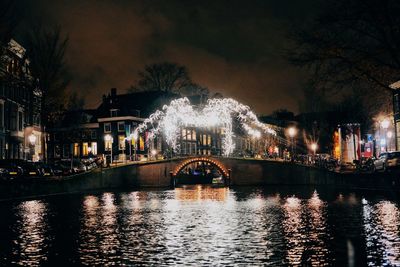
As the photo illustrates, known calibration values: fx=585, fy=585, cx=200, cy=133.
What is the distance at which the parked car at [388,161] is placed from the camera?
46103 millimetres

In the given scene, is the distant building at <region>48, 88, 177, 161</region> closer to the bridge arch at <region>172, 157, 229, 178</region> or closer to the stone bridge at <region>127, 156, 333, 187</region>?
the bridge arch at <region>172, 157, 229, 178</region>

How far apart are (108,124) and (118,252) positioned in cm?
8529

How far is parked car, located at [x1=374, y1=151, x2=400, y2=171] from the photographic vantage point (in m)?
46.1

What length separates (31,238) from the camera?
18125 mm

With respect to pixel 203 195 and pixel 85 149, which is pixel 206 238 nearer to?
pixel 203 195

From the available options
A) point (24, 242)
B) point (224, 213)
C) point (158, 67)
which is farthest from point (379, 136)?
point (24, 242)

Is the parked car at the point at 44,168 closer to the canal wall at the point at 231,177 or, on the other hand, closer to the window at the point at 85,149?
the canal wall at the point at 231,177

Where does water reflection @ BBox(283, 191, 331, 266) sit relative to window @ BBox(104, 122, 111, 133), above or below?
below

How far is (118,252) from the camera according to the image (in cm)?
1489

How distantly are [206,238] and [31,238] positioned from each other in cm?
547

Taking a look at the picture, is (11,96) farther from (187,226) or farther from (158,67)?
(187,226)

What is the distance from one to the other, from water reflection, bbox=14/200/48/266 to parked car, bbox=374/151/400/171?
29.0 m

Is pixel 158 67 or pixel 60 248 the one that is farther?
pixel 158 67

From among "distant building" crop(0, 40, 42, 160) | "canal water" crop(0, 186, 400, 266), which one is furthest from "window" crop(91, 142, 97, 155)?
"canal water" crop(0, 186, 400, 266)
